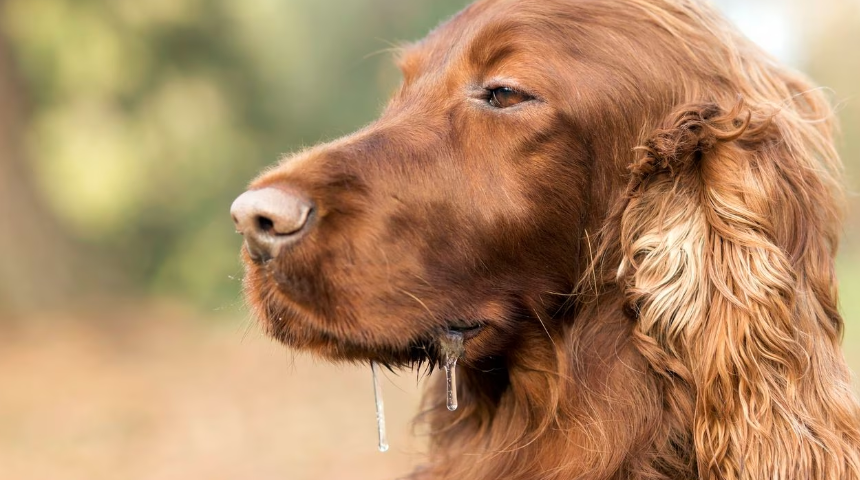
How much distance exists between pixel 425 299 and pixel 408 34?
872 cm

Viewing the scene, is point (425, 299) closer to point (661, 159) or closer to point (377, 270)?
point (377, 270)

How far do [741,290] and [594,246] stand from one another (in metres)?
0.47

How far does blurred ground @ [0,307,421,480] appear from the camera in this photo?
7.50 meters

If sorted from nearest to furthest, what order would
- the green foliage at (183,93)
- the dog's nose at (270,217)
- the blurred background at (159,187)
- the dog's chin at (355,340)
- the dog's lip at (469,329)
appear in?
the dog's nose at (270,217)
the dog's chin at (355,340)
the dog's lip at (469,329)
the blurred background at (159,187)
the green foliage at (183,93)

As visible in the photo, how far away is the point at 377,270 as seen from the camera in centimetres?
246

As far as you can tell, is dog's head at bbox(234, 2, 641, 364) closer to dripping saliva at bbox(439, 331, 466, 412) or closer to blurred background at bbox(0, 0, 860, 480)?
dripping saliva at bbox(439, 331, 466, 412)

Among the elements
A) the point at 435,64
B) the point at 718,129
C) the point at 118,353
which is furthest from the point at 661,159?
the point at 118,353

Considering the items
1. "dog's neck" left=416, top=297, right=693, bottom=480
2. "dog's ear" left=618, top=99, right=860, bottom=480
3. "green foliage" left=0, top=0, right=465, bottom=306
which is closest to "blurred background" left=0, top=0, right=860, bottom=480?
"green foliage" left=0, top=0, right=465, bottom=306

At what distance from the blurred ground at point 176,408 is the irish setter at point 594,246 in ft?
11.1

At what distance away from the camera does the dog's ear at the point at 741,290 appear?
241cm

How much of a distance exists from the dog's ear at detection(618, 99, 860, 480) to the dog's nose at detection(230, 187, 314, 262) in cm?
99

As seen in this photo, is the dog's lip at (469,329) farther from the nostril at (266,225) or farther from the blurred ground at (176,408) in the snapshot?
the blurred ground at (176,408)

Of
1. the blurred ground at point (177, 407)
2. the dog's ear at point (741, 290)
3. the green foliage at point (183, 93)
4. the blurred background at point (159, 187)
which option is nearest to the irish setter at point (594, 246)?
the dog's ear at point (741, 290)

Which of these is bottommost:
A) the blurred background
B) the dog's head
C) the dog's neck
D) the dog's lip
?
the dog's neck
